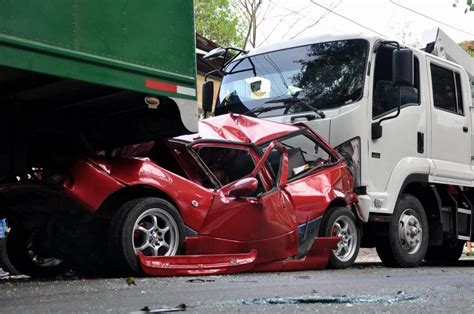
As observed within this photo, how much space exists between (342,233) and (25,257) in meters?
3.37

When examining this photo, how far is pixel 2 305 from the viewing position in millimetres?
3691

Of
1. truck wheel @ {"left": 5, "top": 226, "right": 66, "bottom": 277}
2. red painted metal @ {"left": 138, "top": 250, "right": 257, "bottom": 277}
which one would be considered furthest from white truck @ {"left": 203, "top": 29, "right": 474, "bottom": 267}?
truck wheel @ {"left": 5, "top": 226, "right": 66, "bottom": 277}

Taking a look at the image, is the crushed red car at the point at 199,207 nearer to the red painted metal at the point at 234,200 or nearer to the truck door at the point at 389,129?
the red painted metal at the point at 234,200

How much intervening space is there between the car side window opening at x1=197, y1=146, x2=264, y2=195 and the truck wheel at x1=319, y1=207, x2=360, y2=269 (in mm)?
1065

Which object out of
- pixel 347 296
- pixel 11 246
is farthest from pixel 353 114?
pixel 11 246

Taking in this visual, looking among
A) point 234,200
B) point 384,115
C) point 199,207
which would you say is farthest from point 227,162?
point 384,115

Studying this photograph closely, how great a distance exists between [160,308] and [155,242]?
184 centimetres

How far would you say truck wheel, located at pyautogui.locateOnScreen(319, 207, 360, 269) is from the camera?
6742 mm

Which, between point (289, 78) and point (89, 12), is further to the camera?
point (289, 78)

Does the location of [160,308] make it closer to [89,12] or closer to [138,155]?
[89,12]

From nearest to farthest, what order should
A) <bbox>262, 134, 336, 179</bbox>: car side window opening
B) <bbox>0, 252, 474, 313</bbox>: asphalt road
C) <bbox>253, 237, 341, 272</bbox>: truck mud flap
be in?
<bbox>0, 252, 474, 313</bbox>: asphalt road < <bbox>253, 237, 341, 272</bbox>: truck mud flap < <bbox>262, 134, 336, 179</bbox>: car side window opening

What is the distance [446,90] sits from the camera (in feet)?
28.7

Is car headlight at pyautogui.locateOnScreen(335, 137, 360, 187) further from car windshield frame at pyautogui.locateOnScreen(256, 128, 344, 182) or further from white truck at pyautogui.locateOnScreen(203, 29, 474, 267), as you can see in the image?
car windshield frame at pyautogui.locateOnScreen(256, 128, 344, 182)

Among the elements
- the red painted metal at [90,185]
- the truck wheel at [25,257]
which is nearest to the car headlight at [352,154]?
the red painted metal at [90,185]
